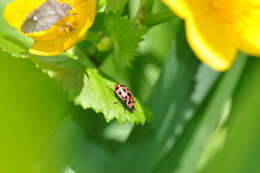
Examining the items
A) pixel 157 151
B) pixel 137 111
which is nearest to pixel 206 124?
pixel 157 151

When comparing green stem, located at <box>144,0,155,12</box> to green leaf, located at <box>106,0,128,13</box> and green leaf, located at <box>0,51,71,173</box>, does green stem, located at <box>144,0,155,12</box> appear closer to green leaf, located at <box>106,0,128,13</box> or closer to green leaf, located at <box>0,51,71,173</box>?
green leaf, located at <box>106,0,128,13</box>

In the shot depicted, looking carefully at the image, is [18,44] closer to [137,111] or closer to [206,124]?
[137,111]

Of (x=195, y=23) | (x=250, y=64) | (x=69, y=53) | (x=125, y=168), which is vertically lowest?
(x=125, y=168)

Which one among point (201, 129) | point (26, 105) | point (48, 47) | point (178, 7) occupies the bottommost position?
point (201, 129)

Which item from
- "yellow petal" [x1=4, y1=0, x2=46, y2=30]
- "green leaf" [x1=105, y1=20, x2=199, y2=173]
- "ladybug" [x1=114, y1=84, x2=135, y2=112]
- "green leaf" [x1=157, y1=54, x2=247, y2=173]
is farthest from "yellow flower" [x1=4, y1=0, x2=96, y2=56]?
"green leaf" [x1=157, y1=54, x2=247, y2=173]

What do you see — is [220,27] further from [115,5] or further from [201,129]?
[201,129]

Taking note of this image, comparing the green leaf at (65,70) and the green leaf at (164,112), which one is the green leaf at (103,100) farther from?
the green leaf at (164,112)

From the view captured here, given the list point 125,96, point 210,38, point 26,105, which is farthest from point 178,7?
point 26,105

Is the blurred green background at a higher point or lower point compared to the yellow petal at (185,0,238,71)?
lower
